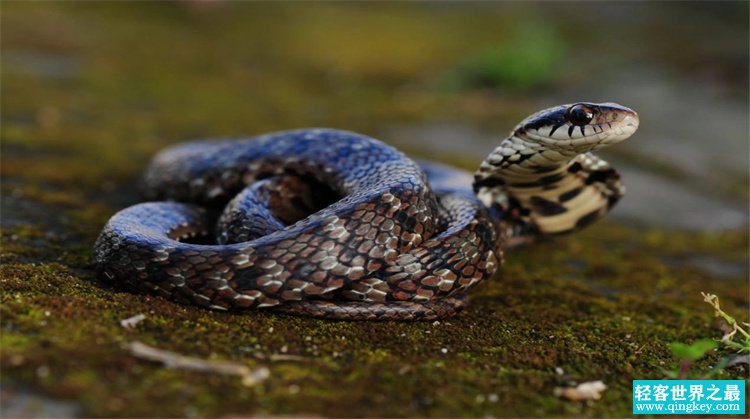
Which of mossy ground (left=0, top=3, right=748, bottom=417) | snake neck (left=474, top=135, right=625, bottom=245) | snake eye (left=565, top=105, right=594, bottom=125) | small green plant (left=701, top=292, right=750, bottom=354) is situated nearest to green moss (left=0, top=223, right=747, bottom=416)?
mossy ground (left=0, top=3, right=748, bottom=417)

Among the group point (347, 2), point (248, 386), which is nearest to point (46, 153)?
point (248, 386)

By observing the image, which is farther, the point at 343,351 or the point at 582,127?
the point at 582,127

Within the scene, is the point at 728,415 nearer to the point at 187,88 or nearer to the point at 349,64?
the point at 187,88

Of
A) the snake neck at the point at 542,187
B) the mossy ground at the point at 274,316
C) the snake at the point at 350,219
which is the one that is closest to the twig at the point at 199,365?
the mossy ground at the point at 274,316

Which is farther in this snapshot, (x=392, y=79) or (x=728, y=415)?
(x=392, y=79)

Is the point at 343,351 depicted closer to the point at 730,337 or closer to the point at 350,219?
the point at 350,219

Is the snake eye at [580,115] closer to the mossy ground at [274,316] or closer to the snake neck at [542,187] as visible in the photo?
the snake neck at [542,187]

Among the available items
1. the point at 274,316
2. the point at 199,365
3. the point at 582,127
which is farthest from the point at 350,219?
the point at 582,127
